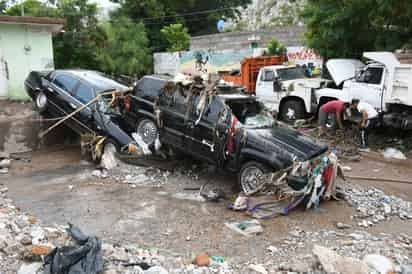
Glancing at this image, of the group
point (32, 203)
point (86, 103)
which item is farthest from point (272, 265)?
point (86, 103)

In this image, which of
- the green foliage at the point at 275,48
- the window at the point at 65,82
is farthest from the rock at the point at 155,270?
the green foliage at the point at 275,48

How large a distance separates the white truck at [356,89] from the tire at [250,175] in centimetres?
556

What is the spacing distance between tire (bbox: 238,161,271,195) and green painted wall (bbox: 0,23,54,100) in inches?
485

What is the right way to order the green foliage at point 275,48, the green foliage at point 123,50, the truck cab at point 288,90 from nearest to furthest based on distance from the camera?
the truck cab at point 288,90 < the green foliage at point 275,48 < the green foliage at point 123,50

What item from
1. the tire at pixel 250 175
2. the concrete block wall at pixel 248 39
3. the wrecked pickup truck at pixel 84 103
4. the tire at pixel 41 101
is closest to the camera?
the tire at pixel 250 175

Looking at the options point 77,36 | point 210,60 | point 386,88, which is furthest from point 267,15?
point 386,88

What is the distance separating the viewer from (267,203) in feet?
19.9

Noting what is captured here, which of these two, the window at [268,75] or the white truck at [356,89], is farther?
the window at [268,75]

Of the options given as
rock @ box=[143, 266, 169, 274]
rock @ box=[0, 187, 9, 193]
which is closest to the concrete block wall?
rock @ box=[0, 187, 9, 193]

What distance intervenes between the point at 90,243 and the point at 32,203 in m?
2.97

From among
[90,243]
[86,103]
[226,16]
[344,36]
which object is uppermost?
[226,16]

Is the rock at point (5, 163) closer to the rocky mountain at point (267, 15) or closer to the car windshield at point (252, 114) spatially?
the car windshield at point (252, 114)

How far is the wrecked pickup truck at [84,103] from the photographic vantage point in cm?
866

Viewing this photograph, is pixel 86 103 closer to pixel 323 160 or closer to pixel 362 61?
pixel 323 160
